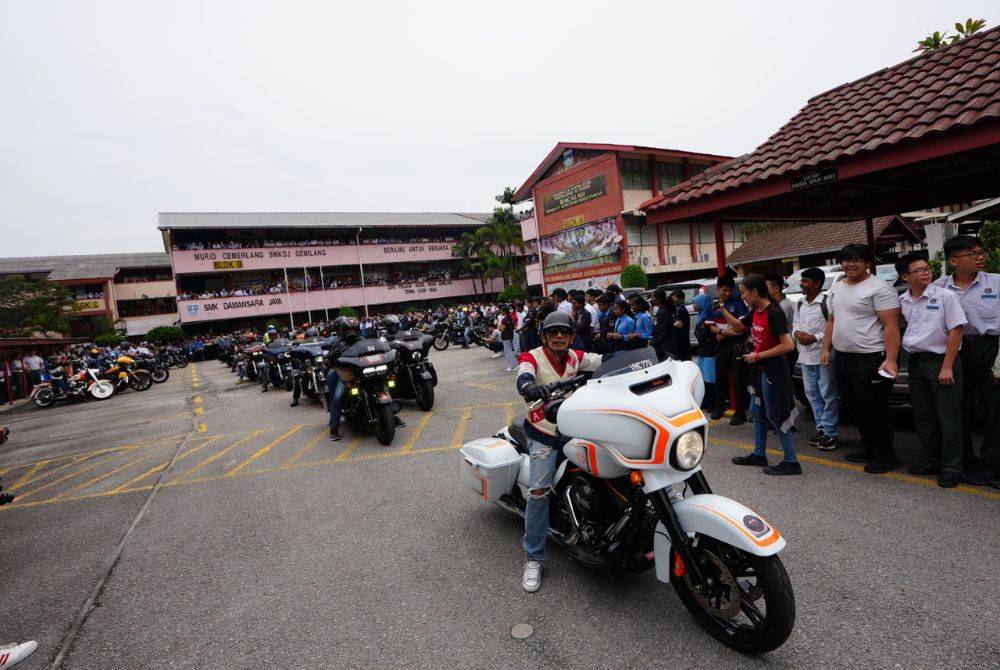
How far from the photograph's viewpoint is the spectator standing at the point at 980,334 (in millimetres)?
3762

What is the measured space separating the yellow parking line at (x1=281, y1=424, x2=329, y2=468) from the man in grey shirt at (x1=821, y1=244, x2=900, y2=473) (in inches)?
238

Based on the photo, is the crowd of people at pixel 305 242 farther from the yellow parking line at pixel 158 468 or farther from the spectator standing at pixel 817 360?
the spectator standing at pixel 817 360

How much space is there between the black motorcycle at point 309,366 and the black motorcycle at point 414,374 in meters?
1.59

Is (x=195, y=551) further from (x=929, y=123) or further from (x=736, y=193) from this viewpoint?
(x=929, y=123)

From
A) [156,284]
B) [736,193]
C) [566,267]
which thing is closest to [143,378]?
[736,193]

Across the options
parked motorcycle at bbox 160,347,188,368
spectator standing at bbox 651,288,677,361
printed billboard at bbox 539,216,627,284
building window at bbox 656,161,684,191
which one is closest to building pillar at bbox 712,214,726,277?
spectator standing at bbox 651,288,677,361

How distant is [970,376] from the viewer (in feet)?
13.0

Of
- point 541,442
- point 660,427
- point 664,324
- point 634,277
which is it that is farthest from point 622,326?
point 634,277

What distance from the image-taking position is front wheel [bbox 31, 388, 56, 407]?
15359 mm

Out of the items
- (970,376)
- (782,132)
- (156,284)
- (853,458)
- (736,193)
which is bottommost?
(853,458)

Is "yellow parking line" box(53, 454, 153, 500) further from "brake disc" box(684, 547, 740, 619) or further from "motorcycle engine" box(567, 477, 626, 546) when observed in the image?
"brake disc" box(684, 547, 740, 619)

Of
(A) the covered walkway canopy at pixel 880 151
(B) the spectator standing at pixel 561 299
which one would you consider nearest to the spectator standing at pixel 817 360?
(A) the covered walkway canopy at pixel 880 151

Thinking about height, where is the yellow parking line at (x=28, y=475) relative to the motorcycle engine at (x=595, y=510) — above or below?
below

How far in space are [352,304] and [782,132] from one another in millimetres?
37675
